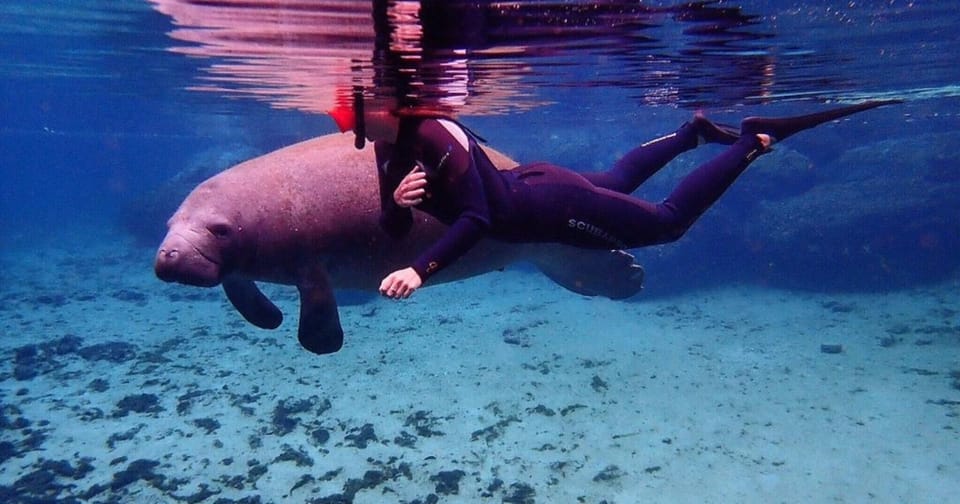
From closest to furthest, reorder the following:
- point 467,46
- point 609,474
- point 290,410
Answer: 1. point 609,474
2. point 467,46
3. point 290,410

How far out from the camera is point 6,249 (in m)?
28.5

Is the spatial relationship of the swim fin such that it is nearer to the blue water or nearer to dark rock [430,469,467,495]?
the blue water

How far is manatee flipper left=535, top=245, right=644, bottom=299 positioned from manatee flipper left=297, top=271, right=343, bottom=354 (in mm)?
2773

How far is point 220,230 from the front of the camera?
4.76 m

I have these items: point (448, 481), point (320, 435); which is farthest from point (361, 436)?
point (448, 481)

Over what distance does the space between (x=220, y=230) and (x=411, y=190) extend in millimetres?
1729

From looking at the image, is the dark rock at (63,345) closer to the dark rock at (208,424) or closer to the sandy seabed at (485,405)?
the sandy seabed at (485,405)

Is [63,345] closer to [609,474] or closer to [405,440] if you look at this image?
[405,440]

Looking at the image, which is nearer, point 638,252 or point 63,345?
point 63,345

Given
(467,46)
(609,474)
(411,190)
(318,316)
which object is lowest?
(609,474)

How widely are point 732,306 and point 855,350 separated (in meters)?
4.02

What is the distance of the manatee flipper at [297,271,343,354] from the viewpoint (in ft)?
16.6

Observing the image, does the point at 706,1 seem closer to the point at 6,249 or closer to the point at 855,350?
the point at 855,350

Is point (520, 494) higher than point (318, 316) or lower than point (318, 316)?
lower
